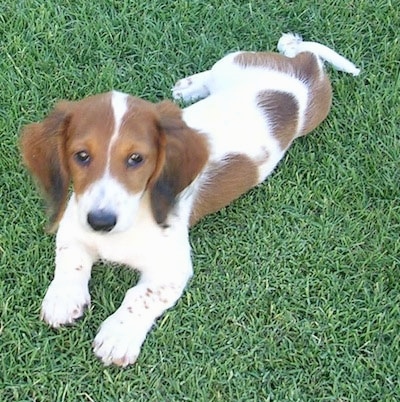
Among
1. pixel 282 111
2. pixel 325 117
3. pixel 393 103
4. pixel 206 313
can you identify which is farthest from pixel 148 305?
pixel 393 103

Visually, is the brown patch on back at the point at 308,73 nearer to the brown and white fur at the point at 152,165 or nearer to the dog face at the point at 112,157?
the brown and white fur at the point at 152,165

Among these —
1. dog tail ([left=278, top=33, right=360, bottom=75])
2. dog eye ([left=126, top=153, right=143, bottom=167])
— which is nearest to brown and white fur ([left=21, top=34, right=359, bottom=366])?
dog eye ([left=126, top=153, right=143, bottom=167])

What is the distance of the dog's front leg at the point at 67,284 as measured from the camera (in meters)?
4.30

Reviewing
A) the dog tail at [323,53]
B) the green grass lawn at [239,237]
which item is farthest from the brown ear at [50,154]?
the dog tail at [323,53]

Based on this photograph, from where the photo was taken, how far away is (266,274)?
15.4 feet

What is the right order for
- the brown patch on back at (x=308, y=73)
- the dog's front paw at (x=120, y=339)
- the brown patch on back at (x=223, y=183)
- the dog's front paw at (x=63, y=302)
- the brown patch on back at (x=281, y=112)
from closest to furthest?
the dog's front paw at (x=120, y=339), the dog's front paw at (x=63, y=302), the brown patch on back at (x=223, y=183), the brown patch on back at (x=281, y=112), the brown patch on back at (x=308, y=73)

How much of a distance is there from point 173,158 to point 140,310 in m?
0.78

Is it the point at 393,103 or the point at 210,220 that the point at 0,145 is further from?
the point at 393,103

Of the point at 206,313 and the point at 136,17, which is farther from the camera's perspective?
the point at 136,17

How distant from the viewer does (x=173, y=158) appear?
4074mm

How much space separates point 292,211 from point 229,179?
44cm

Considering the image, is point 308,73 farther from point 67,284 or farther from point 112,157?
point 67,284

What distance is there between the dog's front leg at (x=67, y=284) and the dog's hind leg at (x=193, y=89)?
139 centimetres

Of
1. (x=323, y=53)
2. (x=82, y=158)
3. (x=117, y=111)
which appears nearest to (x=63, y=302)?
(x=82, y=158)
